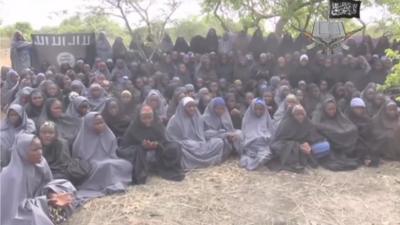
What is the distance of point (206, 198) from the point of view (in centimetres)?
493

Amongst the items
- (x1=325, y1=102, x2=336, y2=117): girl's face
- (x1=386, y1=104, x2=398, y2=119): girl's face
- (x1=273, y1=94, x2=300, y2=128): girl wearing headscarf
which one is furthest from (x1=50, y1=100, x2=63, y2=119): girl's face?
(x1=386, y1=104, x2=398, y2=119): girl's face

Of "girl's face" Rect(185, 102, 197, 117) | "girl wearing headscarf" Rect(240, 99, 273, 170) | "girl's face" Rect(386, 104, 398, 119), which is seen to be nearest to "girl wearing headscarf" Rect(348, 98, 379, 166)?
"girl's face" Rect(386, 104, 398, 119)

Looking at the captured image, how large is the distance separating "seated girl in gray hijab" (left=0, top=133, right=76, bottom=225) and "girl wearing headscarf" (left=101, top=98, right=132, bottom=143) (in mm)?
1877

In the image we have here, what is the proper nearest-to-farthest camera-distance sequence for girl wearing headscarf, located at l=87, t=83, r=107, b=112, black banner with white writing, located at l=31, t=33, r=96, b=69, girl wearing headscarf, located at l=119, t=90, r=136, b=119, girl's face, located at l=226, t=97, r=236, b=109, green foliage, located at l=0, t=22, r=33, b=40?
girl wearing headscarf, located at l=119, t=90, r=136, b=119 → girl wearing headscarf, located at l=87, t=83, r=107, b=112 → girl's face, located at l=226, t=97, r=236, b=109 → black banner with white writing, located at l=31, t=33, r=96, b=69 → green foliage, located at l=0, t=22, r=33, b=40

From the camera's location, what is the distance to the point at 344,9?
945 centimetres

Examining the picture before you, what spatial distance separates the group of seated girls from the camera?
189 inches

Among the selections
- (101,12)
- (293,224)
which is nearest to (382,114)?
(293,224)

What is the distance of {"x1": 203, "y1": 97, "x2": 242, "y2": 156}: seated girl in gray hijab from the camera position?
6.12 metres

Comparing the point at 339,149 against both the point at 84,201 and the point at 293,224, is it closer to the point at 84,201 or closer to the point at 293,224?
the point at 293,224

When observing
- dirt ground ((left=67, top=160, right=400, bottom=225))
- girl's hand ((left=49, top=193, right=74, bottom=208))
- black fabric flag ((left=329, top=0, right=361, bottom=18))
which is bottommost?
dirt ground ((left=67, top=160, right=400, bottom=225))

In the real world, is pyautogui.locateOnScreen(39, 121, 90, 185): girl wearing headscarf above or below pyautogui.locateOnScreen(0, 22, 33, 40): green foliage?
below

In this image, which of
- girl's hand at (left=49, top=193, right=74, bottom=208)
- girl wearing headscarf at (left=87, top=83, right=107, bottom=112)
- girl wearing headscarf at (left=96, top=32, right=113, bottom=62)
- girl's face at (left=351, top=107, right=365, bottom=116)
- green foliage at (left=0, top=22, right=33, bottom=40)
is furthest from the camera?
green foliage at (left=0, top=22, right=33, bottom=40)

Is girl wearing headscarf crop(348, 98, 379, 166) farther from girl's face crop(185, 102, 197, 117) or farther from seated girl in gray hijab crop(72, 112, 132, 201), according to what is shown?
seated girl in gray hijab crop(72, 112, 132, 201)

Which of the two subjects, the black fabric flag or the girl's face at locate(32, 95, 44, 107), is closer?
the girl's face at locate(32, 95, 44, 107)
